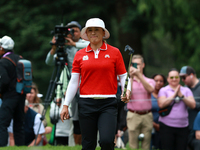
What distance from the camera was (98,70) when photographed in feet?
14.6

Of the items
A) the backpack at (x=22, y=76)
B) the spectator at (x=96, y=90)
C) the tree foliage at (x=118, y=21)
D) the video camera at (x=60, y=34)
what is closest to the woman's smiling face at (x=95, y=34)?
the spectator at (x=96, y=90)

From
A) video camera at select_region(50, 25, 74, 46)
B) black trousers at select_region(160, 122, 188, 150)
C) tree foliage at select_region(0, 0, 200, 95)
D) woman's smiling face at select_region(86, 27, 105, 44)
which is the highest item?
tree foliage at select_region(0, 0, 200, 95)

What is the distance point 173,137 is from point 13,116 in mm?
2961

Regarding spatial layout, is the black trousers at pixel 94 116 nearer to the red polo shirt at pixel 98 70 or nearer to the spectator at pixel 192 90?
the red polo shirt at pixel 98 70

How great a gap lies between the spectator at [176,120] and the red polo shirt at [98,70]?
9.68 feet

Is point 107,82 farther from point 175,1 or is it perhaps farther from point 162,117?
point 175,1

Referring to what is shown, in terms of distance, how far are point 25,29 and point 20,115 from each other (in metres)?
11.5

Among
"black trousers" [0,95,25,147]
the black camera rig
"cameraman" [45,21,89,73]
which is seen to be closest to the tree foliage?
"cameraman" [45,21,89,73]

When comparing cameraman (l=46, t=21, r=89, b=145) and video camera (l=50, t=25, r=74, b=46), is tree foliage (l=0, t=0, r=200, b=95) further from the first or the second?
video camera (l=50, t=25, r=74, b=46)

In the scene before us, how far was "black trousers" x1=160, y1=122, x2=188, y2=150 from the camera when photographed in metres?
7.15

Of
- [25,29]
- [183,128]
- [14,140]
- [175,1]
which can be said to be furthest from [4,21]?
[183,128]

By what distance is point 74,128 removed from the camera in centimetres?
697

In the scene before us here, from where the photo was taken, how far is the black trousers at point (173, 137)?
715 centimetres

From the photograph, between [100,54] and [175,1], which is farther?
[175,1]
